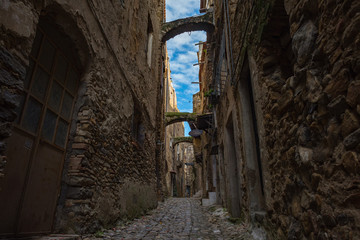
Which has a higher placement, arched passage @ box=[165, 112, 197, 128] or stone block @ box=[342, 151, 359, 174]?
arched passage @ box=[165, 112, 197, 128]

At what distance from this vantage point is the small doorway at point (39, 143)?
8.32 ft

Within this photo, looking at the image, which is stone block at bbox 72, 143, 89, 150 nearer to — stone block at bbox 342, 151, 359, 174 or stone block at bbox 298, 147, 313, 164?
stone block at bbox 298, 147, 313, 164

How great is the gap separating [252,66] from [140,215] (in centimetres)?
454

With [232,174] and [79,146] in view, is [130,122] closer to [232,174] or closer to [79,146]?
[79,146]

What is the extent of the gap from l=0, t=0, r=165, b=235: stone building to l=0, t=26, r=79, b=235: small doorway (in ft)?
0.04

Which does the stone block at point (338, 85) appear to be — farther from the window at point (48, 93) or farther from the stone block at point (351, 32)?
the window at point (48, 93)

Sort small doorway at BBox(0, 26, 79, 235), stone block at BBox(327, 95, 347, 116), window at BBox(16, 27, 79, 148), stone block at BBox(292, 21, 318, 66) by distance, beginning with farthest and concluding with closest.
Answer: window at BBox(16, 27, 79, 148) → small doorway at BBox(0, 26, 79, 235) → stone block at BBox(292, 21, 318, 66) → stone block at BBox(327, 95, 347, 116)

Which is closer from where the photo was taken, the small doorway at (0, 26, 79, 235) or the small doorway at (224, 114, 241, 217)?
the small doorway at (0, 26, 79, 235)

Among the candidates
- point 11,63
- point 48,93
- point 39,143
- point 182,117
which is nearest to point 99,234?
point 39,143

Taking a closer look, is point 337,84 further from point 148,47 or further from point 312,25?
point 148,47

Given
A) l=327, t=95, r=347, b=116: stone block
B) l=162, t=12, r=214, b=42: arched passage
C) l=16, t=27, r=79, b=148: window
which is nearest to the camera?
l=327, t=95, r=347, b=116: stone block

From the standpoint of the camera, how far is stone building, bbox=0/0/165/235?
2.25 meters

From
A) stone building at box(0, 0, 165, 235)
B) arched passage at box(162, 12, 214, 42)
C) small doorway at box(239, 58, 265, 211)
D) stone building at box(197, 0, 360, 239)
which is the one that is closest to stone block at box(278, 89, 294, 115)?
stone building at box(197, 0, 360, 239)

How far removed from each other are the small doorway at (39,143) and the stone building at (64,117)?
12 mm
